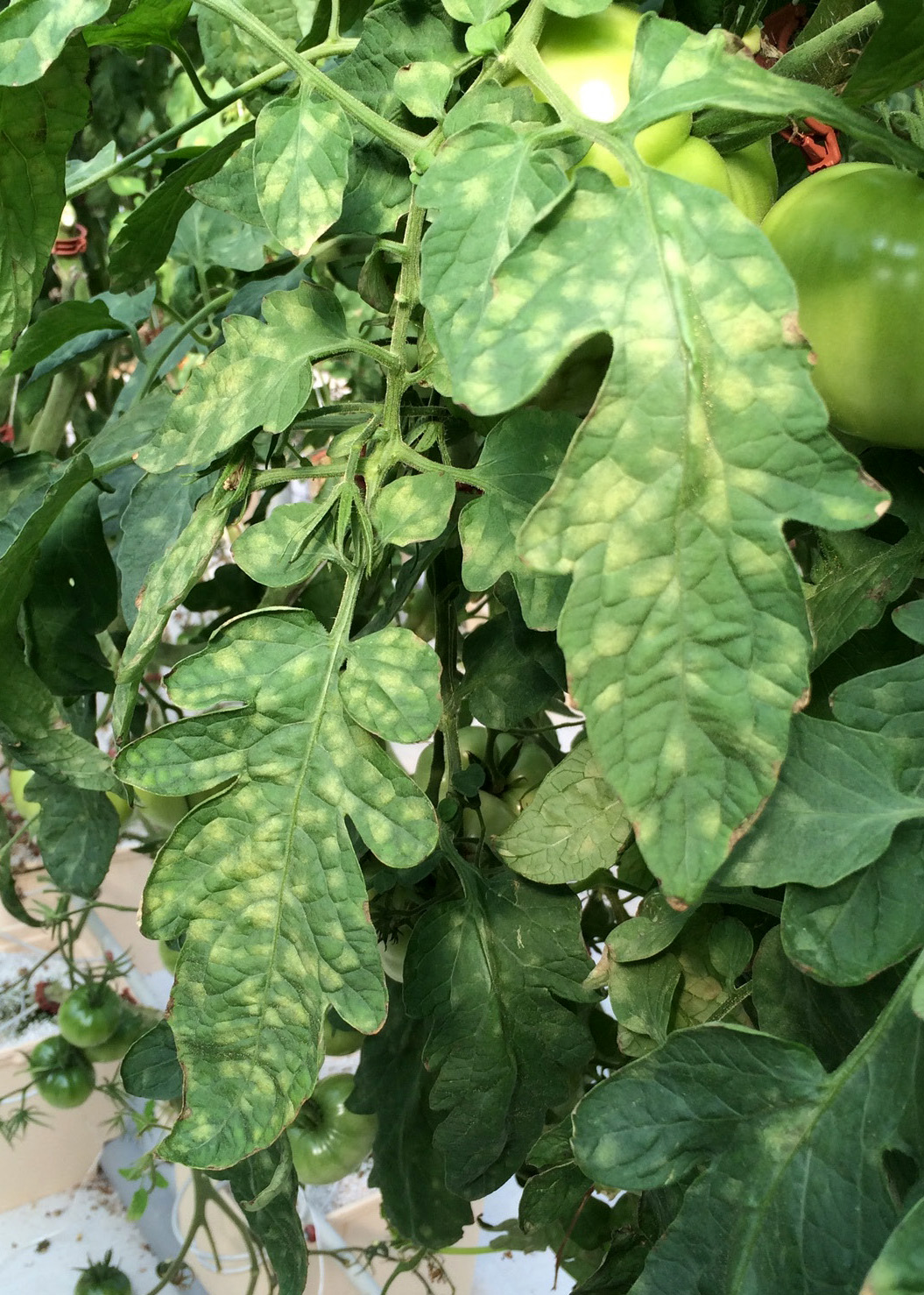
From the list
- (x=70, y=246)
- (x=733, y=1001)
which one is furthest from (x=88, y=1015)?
(x=733, y=1001)

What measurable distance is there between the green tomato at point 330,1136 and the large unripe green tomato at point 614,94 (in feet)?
1.97

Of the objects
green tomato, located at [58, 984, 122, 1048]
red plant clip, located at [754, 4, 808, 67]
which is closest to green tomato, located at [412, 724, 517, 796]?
red plant clip, located at [754, 4, 808, 67]

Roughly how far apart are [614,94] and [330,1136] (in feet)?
2.14

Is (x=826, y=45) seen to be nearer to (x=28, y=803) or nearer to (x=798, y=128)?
(x=798, y=128)

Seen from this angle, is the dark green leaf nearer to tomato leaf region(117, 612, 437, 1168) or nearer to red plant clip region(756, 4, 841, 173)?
tomato leaf region(117, 612, 437, 1168)

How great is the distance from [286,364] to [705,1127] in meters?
0.26

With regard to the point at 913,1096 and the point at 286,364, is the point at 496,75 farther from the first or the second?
the point at 913,1096

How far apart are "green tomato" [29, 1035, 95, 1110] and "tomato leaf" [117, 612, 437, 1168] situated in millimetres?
843

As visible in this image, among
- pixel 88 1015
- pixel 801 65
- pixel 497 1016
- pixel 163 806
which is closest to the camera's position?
pixel 801 65

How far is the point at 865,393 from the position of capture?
0.97 ft

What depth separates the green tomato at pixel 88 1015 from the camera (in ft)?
3.16

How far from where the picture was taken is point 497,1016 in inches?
16.5

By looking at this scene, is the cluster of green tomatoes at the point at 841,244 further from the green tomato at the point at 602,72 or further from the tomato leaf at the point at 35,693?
the tomato leaf at the point at 35,693

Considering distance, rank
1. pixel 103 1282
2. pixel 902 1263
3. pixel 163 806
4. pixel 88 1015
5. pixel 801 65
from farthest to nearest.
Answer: pixel 103 1282 < pixel 88 1015 < pixel 163 806 < pixel 801 65 < pixel 902 1263
